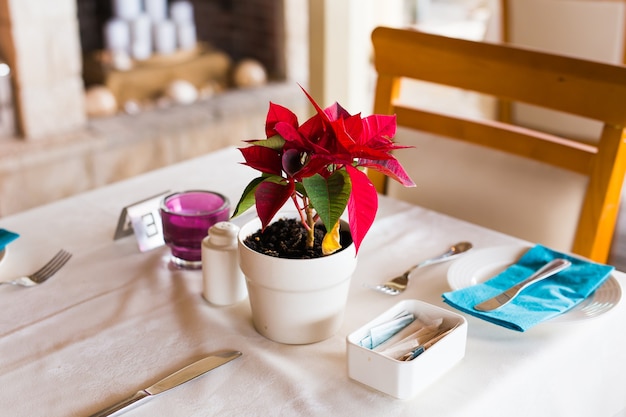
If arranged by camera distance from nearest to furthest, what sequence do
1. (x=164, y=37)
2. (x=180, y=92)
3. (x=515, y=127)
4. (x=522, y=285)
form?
(x=522, y=285), (x=515, y=127), (x=180, y=92), (x=164, y=37)

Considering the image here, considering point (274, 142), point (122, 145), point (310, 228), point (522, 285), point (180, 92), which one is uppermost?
point (274, 142)

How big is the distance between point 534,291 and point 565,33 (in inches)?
52.9

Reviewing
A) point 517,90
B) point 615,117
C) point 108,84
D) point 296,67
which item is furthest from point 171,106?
point 615,117

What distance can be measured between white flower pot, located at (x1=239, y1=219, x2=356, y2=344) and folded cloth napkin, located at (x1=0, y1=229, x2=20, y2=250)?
0.41 m

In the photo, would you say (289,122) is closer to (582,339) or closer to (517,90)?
(582,339)

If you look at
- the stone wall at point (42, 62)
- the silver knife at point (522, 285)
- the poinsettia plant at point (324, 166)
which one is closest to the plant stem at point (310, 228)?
the poinsettia plant at point (324, 166)

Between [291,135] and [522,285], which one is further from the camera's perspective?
[522,285]

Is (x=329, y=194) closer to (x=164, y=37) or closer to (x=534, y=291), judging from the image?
(x=534, y=291)

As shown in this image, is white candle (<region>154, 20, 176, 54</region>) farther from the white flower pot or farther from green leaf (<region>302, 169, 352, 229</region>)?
green leaf (<region>302, 169, 352, 229</region>)

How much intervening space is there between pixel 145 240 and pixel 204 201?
0.10 metres

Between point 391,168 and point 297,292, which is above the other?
point 391,168

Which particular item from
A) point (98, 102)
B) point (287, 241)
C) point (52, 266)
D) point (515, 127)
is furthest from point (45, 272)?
point (98, 102)

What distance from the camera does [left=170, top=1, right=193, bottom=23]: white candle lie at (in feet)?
10.6

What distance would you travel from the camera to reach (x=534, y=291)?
99 cm
